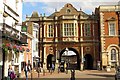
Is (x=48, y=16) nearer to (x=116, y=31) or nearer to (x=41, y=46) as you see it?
(x=41, y=46)

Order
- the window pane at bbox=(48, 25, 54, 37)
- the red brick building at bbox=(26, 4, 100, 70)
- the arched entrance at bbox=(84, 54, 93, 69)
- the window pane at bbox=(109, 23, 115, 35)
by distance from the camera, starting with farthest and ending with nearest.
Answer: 1. the arched entrance at bbox=(84, 54, 93, 69)
2. the window pane at bbox=(48, 25, 54, 37)
3. the red brick building at bbox=(26, 4, 100, 70)
4. the window pane at bbox=(109, 23, 115, 35)

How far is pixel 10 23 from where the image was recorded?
24.3 m

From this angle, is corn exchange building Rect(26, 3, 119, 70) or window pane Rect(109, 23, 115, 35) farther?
corn exchange building Rect(26, 3, 119, 70)

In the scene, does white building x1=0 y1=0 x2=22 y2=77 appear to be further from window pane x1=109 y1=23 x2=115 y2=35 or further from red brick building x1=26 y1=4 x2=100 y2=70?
window pane x1=109 y1=23 x2=115 y2=35

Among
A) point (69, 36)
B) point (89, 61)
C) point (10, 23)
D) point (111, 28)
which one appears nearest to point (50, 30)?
point (69, 36)

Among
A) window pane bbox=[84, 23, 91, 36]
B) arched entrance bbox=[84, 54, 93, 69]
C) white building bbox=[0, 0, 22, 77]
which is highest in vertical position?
window pane bbox=[84, 23, 91, 36]

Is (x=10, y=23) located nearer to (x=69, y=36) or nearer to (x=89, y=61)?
(x=69, y=36)

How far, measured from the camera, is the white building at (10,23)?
2091 cm

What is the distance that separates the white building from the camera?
20.9m

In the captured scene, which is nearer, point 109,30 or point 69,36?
point 109,30

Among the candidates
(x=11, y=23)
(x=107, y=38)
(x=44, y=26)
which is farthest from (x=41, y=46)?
(x=11, y=23)

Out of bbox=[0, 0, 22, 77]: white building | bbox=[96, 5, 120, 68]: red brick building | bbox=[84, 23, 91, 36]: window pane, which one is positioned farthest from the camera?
bbox=[84, 23, 91, 36]: window pane

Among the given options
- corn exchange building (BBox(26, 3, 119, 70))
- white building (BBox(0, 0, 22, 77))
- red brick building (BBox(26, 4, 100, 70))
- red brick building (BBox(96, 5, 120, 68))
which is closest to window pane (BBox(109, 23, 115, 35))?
red brick building (BBox(96, 5, 120, 68))

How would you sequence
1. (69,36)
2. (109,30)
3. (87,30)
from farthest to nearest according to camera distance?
(87,30) < (69,36) < (109,30)
